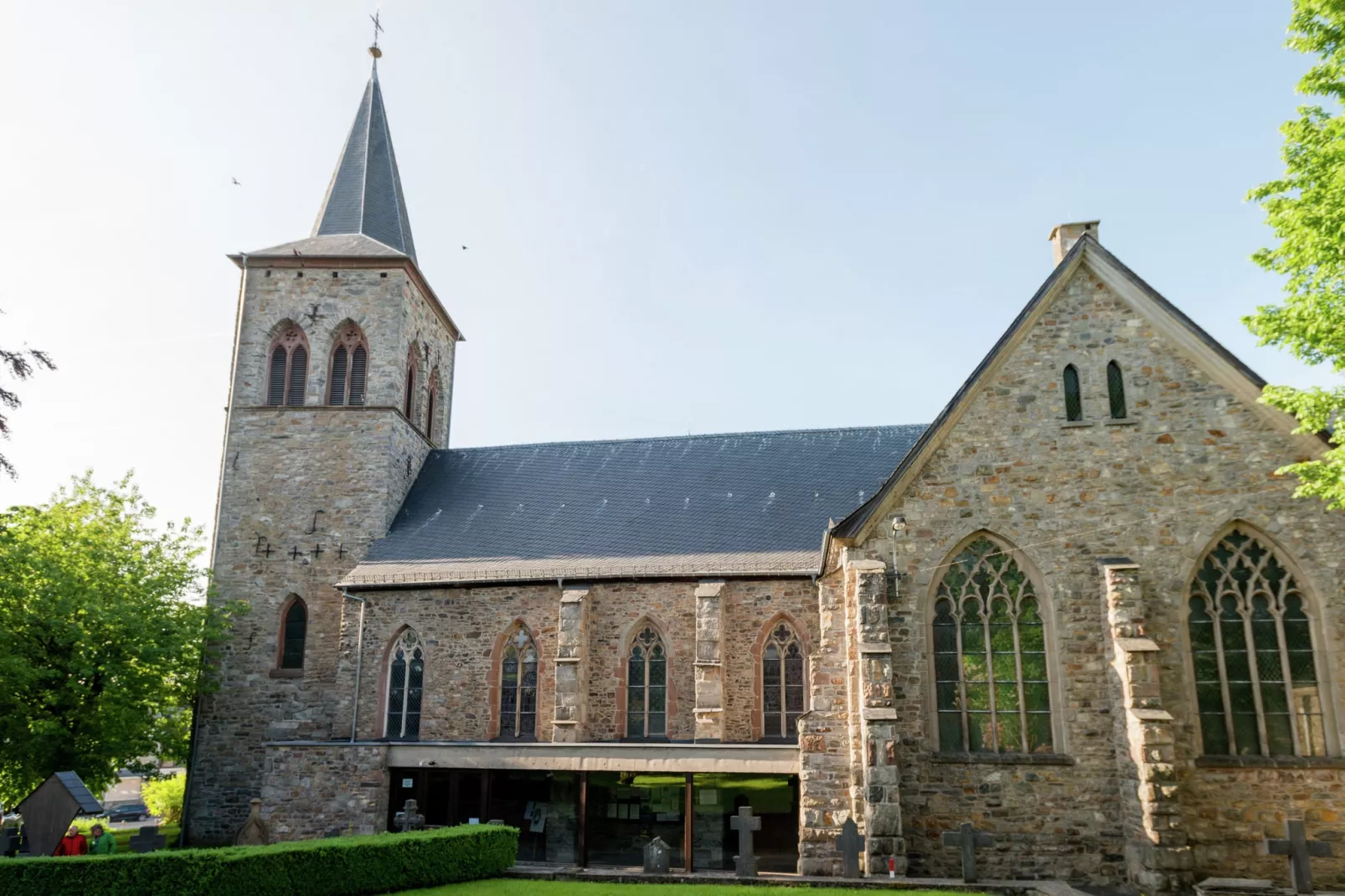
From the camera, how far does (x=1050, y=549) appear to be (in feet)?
53.6

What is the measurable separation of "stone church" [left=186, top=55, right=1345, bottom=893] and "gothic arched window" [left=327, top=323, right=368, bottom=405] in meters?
0.09

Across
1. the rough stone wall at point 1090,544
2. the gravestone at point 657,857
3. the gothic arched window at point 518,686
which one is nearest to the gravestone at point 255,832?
the gothic arched window at point 518,686

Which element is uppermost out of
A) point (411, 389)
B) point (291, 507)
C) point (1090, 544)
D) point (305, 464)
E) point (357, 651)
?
point (411, 389)

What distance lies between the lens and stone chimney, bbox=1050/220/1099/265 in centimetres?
1766

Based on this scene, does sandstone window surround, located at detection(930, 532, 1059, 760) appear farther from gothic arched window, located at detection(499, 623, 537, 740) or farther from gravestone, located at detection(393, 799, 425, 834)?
gothic arched window, located at detection(499, 623, 537, 740)

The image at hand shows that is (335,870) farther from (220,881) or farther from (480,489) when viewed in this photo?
(480,489)

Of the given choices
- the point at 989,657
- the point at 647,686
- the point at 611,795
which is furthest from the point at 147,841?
the point at 989,657

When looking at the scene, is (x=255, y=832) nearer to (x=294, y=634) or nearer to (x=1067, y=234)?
(x=294, y=634)

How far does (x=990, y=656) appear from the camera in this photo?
53.2 feet

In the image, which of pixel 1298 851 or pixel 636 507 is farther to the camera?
pixel 636 507

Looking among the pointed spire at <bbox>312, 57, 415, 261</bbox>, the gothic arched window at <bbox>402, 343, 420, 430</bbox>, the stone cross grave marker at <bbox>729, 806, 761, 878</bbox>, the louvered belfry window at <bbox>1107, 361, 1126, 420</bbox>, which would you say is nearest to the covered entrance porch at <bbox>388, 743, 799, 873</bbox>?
the stone cross grave marker at <bbox>729, 806, 761, 878</bbox>

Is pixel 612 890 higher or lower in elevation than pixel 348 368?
lower

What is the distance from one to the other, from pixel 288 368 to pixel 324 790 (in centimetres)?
1271

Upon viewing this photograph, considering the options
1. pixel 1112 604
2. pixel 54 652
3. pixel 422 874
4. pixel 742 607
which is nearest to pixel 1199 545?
pixel 1112 604
